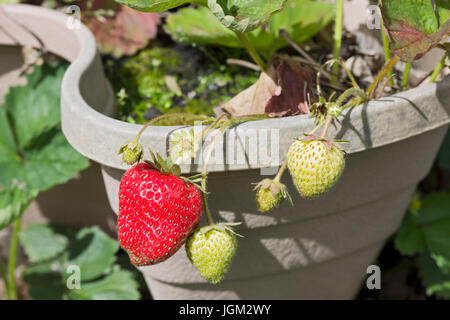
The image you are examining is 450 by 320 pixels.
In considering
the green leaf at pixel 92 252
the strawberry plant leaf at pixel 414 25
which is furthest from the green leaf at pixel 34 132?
the strawberry plant leaf at pixel 414 25

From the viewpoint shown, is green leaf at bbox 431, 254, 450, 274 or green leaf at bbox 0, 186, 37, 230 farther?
green leaf at bbox 431, 254, 450, 274

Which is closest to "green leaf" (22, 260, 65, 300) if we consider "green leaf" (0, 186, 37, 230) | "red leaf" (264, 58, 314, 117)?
"green leaf" (0, 186, 37, 230)

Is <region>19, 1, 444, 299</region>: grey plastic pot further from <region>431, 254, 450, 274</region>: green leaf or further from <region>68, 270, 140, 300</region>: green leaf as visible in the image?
<region>431, 254, 450, 274</region>: green leaf

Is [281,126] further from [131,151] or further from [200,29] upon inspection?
[200,29]

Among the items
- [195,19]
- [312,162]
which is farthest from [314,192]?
[195,19]

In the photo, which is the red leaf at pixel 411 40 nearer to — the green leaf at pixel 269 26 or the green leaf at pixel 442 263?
the green leaf at pixel 269 26

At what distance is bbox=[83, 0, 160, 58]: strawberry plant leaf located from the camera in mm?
1130

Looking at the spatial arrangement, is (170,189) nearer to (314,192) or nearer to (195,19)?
(314,192)

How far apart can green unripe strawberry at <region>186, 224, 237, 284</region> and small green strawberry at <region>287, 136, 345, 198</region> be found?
0.11m

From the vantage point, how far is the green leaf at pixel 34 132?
1.06 metres

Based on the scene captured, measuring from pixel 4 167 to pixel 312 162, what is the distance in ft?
2.20

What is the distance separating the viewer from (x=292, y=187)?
0.80 m

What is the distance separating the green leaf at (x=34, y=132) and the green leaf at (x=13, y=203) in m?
0.03

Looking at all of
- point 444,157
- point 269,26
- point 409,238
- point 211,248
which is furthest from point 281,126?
→ point 444,157
